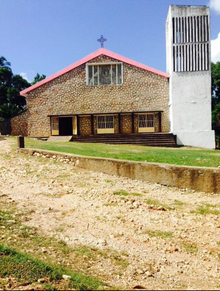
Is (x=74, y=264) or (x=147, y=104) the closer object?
(x=74, y=264)

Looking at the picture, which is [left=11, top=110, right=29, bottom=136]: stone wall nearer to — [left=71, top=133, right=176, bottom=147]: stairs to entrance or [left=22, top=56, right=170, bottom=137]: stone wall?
[left=22, top=56, right=170, bottom=137]: stone wall

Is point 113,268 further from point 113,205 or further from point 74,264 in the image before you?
point 113,205

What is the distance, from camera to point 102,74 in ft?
65.5

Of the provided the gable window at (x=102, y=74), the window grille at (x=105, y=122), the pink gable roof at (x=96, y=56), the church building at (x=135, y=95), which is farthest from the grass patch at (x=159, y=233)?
the gable window at (x=102, y=74)

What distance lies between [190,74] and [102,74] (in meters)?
7.05

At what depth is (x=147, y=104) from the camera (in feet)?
Result: 64.3

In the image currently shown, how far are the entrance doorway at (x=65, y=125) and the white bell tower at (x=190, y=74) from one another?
9339 millimetres

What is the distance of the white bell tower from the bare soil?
42.4 ft

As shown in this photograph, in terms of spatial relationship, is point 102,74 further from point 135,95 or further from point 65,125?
point 65,125

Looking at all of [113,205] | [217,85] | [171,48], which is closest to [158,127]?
[171,48]

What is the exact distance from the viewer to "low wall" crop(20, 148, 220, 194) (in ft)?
19.9

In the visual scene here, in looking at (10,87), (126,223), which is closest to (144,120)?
(126,223)

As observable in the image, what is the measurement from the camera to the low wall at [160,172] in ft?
19.9

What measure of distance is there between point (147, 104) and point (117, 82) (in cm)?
311
